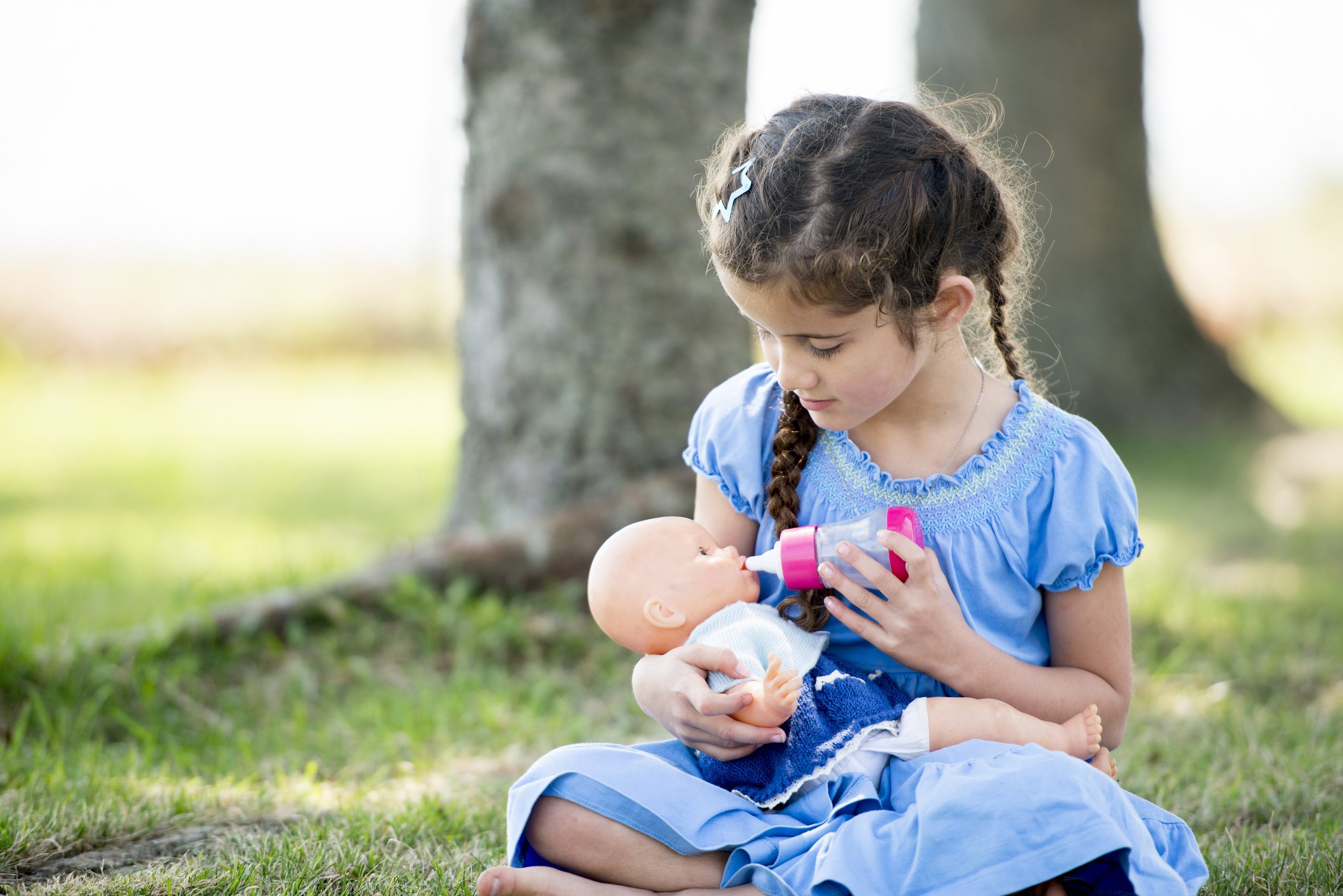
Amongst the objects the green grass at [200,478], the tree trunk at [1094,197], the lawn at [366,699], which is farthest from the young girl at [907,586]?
the tree trunk at [1094,197]

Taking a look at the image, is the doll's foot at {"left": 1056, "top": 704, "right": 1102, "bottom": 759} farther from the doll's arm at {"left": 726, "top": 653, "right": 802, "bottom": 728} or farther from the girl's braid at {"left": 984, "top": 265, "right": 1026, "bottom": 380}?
the girl's braid at {"left": 984, "top": 265, "right": 1026, "bottom": 380}

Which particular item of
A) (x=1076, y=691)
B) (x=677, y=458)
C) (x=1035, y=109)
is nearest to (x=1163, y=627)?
(x=677, y=458)

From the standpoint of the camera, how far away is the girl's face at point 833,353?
1.92m

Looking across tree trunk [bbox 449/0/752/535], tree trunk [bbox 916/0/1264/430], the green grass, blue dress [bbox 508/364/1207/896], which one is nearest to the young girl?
blue dress [bbox 508/364/1207/896]

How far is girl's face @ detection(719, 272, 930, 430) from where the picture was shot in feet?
6.30

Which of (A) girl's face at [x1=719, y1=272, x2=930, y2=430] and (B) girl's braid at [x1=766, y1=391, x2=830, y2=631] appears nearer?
(A) girl's face at [x1=719, y1=272, x2=930, y2=430]

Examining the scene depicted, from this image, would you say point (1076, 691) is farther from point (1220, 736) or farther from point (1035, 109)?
point (1035, 109)

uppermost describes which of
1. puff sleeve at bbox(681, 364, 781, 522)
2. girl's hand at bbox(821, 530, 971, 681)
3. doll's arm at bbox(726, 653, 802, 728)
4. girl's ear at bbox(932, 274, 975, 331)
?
girl's ear at bbox(932, 274, 975, 331)

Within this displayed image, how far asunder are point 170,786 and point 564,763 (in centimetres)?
109

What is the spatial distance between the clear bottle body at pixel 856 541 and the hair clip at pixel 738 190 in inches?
21.6

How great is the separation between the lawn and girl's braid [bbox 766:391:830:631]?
823mm

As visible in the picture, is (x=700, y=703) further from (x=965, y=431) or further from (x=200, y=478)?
(x=200, y=478)

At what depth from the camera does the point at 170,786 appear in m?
2.54

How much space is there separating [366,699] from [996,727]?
1913 mm
